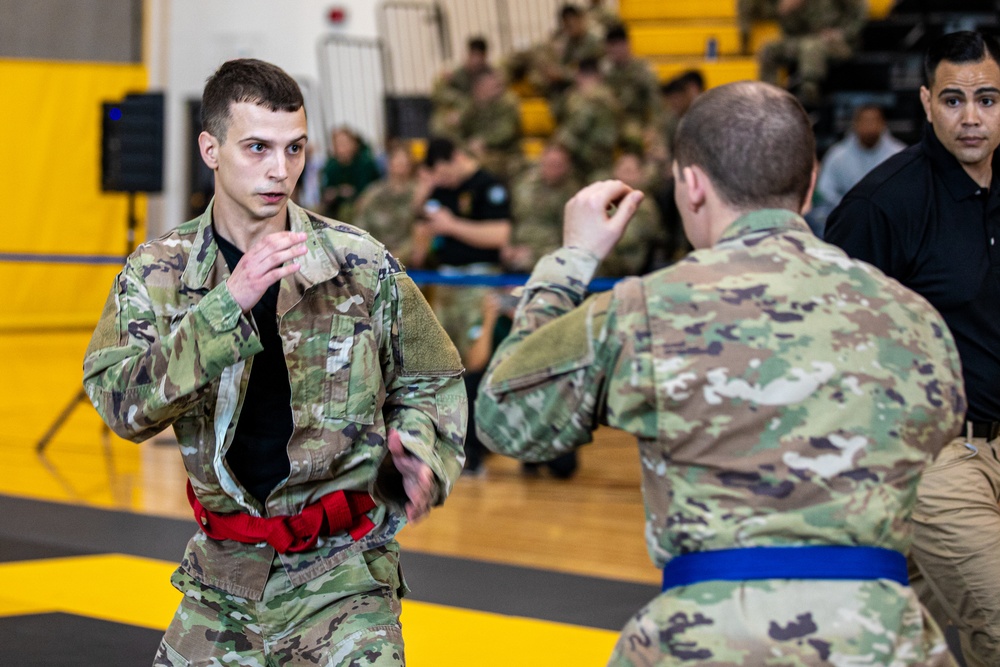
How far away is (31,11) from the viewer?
1374 centimetres

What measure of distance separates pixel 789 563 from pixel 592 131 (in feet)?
29.2

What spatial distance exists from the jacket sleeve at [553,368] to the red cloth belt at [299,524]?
65 cm

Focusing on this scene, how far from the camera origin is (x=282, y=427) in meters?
2.73

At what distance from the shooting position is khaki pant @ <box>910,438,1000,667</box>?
3.11m

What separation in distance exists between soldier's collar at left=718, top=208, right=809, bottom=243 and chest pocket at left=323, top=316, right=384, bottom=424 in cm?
93

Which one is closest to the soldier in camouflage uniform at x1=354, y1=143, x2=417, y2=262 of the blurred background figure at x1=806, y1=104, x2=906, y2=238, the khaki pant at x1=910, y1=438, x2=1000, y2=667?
the blurred background figure at x1=806, y1=104, x2=906, y2=238

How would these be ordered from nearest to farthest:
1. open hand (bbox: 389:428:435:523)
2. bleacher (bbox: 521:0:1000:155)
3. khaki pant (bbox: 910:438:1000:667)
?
1. open hand (bbox: 389:428:435:523)
2. khaki pant (bbox: 910:438:1000:667)
3. bleacher (bbox: 521:0:1000:155)

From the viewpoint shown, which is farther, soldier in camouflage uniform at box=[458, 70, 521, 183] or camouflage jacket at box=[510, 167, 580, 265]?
soldier in camouflage uniform at box=[458, 70, 521, 183]

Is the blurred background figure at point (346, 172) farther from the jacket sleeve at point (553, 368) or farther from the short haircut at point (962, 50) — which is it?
the jacket sleeve at point (553, 368)

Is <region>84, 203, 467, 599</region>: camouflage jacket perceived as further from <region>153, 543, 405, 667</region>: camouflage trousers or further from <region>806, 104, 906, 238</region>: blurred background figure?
<region>806, 104, 906, 238</region>: blurred background figure

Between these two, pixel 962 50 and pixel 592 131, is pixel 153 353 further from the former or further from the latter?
pixel 592 131

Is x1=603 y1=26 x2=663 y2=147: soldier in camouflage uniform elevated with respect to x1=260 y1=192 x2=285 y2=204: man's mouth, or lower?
elevated

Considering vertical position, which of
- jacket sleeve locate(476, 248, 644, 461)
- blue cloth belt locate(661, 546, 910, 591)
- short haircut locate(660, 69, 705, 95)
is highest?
short haircut locate(660, 69, 705, 95)

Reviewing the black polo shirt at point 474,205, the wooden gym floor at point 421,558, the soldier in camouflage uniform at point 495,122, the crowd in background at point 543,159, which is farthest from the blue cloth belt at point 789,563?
the soldier in camouflage uniform at point 495,122
